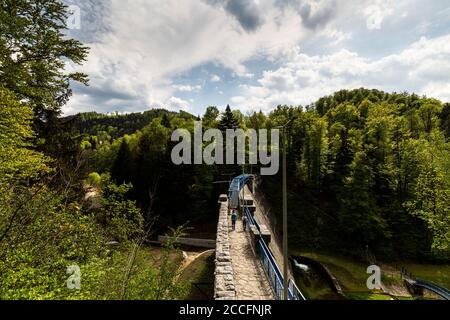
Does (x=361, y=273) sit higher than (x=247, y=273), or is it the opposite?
(x=247, y=273)

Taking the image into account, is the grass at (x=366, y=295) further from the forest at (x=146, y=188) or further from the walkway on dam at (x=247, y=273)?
the walkway on dam at (x=247, y=273)

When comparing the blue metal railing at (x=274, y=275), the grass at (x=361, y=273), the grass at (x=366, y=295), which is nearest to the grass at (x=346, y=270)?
the grass at (x=361, y=273)

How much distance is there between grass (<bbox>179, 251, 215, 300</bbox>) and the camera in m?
13.4

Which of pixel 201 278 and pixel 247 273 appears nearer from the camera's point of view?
pixel 247 273

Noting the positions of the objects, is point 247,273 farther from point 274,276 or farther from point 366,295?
point 366,295

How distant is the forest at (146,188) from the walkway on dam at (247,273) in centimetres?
306

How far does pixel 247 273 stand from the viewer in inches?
432

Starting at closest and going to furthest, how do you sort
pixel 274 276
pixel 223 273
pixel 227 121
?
1. pixel 223 273
2. pixel 274 276
3. pixel 227 121

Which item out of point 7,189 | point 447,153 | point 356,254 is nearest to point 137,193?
point 356,254

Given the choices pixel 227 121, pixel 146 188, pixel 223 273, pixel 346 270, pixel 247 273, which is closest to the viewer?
pixel 223 273

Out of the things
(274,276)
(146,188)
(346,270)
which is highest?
(146,188)

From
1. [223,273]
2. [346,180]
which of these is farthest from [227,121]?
[223,273]

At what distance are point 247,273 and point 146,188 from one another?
34917 mm
